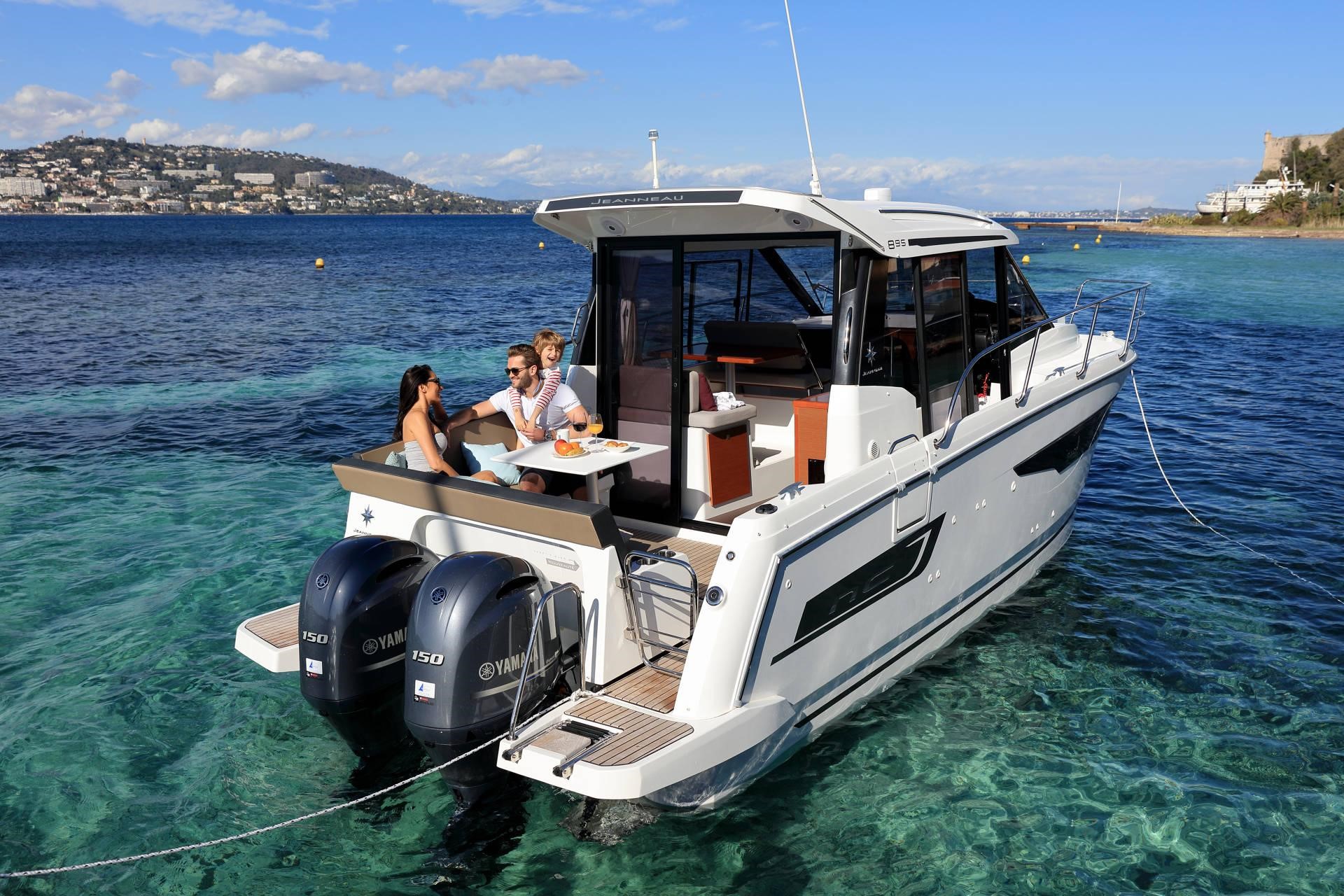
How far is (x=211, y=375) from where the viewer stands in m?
17.8

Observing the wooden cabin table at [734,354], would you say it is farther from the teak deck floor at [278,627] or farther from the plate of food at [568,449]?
the teak deck floor at [278,627]

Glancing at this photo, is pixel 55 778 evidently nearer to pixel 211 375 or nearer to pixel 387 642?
pixel 387 642

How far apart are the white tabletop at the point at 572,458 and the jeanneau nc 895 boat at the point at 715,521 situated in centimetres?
3

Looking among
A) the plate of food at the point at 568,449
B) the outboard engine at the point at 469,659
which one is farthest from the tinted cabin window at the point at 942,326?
the outboard engine at the point at 469,659

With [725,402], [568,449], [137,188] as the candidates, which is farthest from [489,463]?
[137,188]

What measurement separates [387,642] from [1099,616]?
5.27 metres

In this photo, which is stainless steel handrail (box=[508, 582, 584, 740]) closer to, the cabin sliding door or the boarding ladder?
the boarding ladder

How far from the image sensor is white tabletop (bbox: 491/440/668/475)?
204 inches

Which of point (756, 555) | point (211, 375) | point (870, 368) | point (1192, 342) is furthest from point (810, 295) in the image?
point (1192, 342)

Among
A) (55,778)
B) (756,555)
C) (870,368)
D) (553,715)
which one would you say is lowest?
(55,778)

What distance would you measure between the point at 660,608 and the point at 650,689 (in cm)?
40

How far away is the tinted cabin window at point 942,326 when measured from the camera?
5.95 metres

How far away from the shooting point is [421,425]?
555 centimetres

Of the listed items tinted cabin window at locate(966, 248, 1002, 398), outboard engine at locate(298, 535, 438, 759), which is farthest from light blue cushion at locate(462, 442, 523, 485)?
tinted cabin window at locate(966, 248, 1002, 398)
